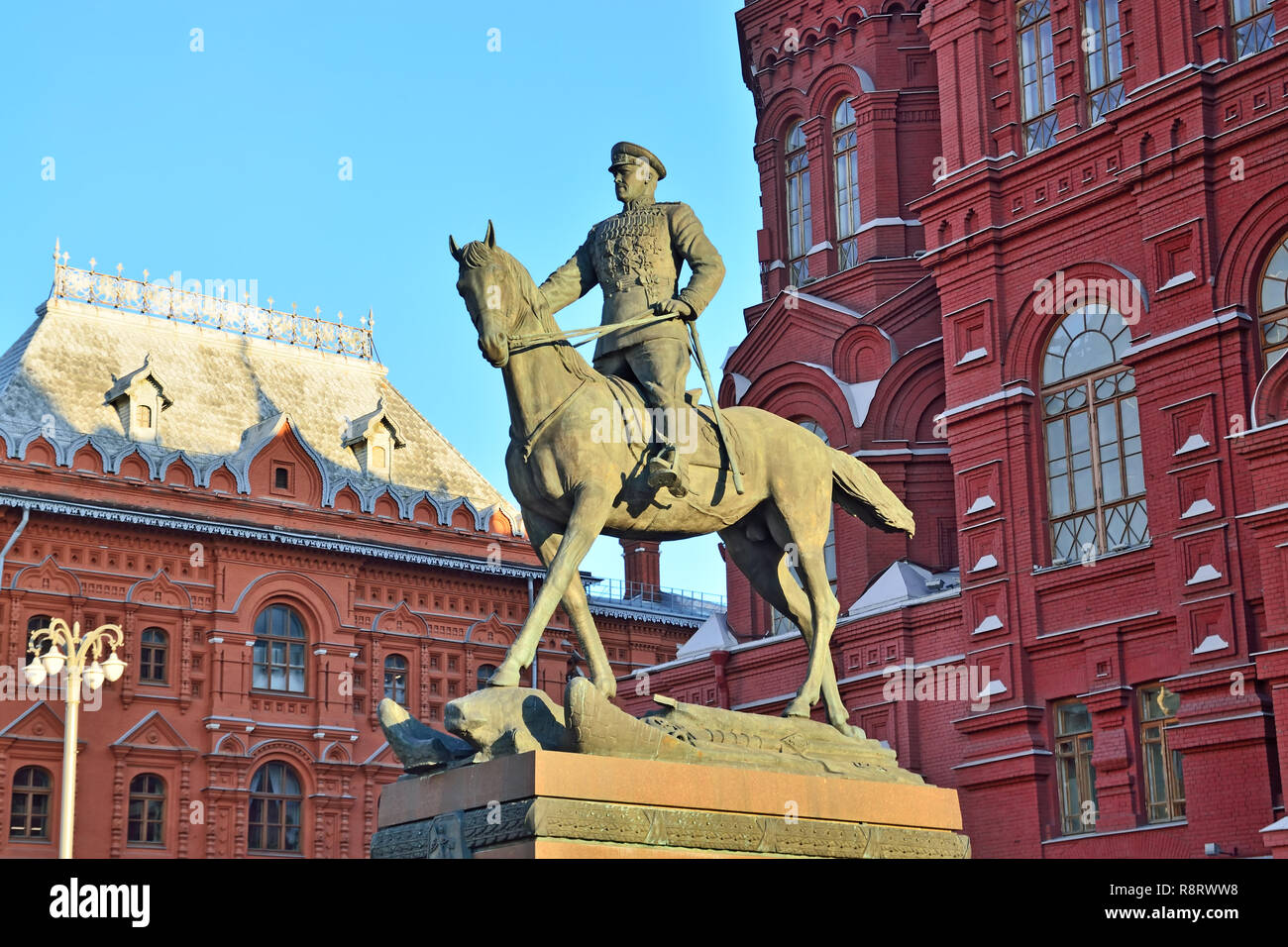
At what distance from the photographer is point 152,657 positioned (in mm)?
36469

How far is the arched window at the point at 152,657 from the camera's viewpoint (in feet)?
119

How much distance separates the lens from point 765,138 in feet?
113

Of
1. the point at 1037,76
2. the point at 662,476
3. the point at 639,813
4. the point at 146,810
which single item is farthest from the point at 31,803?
the point at 639,813

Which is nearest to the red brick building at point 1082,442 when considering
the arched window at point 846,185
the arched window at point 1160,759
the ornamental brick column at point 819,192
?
the arched window at point 1160,759

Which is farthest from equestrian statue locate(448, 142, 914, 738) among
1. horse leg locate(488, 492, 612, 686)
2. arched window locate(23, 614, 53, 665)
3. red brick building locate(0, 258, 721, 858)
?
arched window locate(23, 614, 53, 665)

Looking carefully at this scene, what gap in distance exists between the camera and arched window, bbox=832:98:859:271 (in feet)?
107

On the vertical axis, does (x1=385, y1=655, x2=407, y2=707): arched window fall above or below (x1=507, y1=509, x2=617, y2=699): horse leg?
above

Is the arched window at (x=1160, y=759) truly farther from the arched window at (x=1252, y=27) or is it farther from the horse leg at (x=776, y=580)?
the horse leg at (x=776, y=580)

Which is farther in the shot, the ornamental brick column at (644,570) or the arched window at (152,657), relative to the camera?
the ornamental brick column at (644,570)

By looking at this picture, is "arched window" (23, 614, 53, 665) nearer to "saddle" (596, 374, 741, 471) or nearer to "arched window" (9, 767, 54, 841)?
"arched window" (9, 767, 54, 841)

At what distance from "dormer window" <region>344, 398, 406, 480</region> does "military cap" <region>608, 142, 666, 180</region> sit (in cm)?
3090
